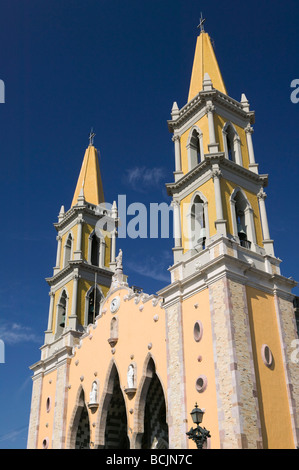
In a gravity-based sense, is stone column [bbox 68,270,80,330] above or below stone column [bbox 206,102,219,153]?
below

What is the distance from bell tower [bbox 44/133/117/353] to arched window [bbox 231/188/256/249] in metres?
11.7

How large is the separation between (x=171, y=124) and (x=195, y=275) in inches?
368

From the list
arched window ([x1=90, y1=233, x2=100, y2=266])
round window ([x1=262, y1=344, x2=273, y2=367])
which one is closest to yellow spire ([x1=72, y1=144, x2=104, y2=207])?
arched window ([x1=90, y1=233, x2=100, y2=266])

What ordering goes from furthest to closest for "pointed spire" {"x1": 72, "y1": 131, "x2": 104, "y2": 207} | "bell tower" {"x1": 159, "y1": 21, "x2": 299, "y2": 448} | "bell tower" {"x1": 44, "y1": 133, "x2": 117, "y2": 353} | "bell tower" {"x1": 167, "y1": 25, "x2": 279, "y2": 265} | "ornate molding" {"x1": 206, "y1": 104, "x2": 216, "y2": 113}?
"pointed spire" {"x1": 72, "y1": 131, "x2": 104, "y2": 207} → "bell tower" {"x1": 44, "y1": 133, "x2": 117, "y2": 353} → "ornate molding" {"x1": 206, "y1": 104, "x2": 216, "y2": 113} → "bell tower" {"x1": 167, "y1": 25, "x2": 279, "y2": 265} → "bell tower" {"x1": 159, "y1": 21, "x2": 299, "y2": 448}

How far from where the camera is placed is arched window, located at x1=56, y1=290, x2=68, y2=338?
32375mm

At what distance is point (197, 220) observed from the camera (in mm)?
24172

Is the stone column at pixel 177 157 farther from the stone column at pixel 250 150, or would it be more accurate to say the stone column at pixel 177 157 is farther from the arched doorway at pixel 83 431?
the arched doorway at pixel 83 431

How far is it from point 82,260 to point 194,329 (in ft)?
43.2

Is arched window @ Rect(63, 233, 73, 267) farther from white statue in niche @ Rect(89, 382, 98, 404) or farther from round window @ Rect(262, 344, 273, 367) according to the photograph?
round window @ Rect(262, 344, 273, 367)

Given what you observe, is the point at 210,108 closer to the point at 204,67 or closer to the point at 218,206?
the point at 204,67

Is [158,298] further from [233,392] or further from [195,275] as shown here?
[233,392]

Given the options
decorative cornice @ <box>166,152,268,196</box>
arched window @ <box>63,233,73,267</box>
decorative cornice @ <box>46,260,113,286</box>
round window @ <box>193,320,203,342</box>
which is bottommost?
round window @ <box>193,320,203,342</box>

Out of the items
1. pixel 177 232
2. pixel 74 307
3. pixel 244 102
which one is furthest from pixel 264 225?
pixel 74 307
